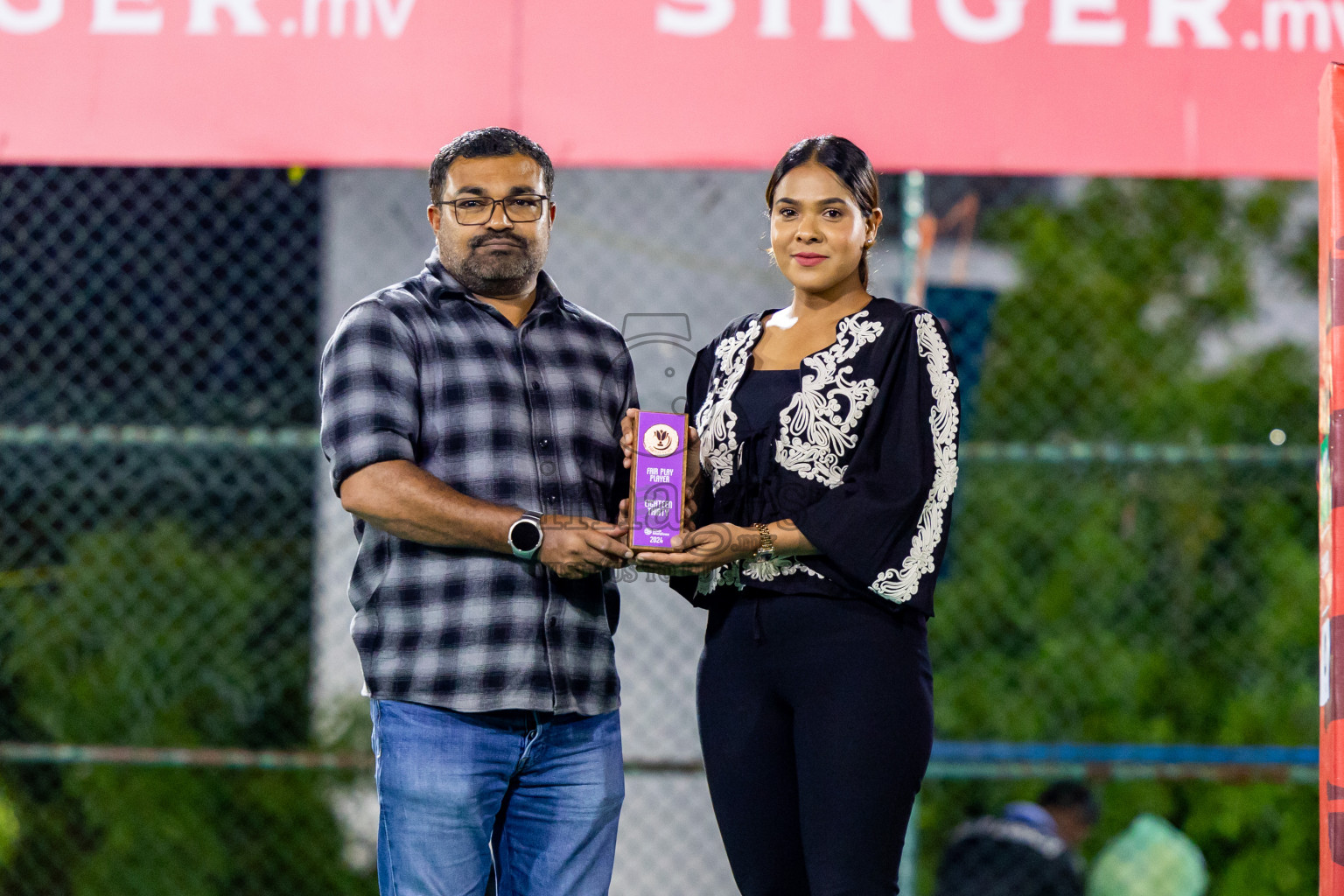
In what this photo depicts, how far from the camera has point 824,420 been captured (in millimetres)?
2021

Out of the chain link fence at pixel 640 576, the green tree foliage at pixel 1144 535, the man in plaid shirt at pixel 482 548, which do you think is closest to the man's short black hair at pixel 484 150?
the man in plaid shirt at pixel 482 548

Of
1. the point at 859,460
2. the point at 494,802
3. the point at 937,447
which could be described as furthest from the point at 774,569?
the point at 494,802

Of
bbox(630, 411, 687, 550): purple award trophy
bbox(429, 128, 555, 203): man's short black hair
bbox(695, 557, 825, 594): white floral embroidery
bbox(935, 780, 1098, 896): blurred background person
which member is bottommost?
bbox(935, 780, 1098, 896): blurred background person

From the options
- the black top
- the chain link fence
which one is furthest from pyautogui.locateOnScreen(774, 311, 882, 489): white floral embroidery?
the chain link fence

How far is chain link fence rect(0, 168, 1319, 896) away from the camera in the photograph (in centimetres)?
422

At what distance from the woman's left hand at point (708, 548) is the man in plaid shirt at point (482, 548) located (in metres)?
0.08

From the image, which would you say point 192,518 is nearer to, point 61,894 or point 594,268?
point 61,894

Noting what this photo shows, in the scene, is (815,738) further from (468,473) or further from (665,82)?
(665,82)

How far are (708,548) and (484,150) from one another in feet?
2.46

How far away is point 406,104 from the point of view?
3.03 m

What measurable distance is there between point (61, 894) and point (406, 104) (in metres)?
3.26

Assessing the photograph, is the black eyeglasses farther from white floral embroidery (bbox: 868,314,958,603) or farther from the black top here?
white floral embroidery (bbox: 868,314,958,603)

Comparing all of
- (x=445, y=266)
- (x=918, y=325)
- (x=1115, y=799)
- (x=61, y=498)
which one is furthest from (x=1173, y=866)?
(x=61, y=498)

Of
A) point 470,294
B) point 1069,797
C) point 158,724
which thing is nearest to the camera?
point 470,294
